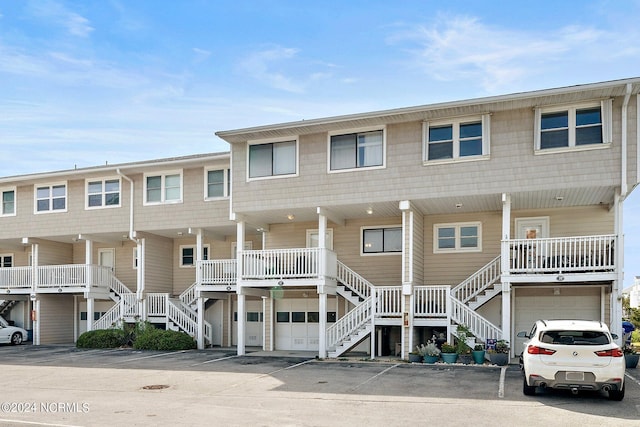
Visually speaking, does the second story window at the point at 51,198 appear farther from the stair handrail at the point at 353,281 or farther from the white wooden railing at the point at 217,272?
the stair handrail at the point at 353,281

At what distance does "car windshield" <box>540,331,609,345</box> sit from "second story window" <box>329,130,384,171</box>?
28.4ft

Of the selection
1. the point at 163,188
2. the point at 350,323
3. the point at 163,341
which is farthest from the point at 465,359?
the point at 163,188

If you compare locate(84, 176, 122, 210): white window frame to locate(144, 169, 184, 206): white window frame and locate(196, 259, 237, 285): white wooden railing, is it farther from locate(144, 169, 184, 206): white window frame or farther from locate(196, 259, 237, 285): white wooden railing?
locate(196, 259, 237, 285): white wooden railing

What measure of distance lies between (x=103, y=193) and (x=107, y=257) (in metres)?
3.87

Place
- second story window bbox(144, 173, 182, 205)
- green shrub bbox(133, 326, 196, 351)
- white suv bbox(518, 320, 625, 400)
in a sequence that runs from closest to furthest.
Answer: white suv bbox(518, 320, 625, 400) → green shrub bbox(133, 326, 196, 351) → second story window bbox(144, 173, 182, 205)

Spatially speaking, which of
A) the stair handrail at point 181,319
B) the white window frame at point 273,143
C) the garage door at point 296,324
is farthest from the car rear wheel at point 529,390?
the stair handrail at point 181,319

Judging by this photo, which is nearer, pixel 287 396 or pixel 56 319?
pixel 287 396

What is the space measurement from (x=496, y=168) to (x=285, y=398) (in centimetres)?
933

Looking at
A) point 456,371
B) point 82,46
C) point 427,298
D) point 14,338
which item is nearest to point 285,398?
point 456,371

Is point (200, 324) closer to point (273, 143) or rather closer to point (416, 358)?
point (273, 143)

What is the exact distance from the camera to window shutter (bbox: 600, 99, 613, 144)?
1580cm

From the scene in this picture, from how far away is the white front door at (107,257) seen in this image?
27.0m

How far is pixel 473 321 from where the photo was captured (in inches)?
680

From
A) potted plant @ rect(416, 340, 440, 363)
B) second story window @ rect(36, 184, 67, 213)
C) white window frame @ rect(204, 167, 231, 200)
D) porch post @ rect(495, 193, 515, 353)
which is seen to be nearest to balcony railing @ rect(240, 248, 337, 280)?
white window frame @ rect(204, 167, 231, 200)
